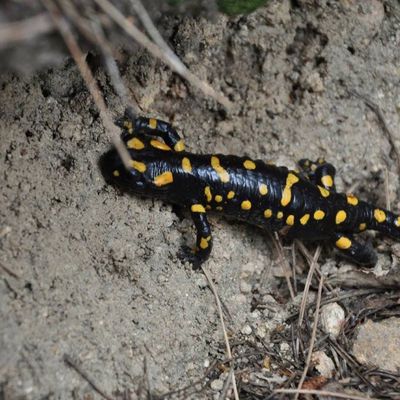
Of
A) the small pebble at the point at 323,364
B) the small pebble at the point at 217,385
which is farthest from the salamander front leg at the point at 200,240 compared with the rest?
the small pebble at the point at 323,364

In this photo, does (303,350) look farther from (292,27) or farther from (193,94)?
(292,27)

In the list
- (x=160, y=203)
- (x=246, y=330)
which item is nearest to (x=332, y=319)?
(x=246, y=330)

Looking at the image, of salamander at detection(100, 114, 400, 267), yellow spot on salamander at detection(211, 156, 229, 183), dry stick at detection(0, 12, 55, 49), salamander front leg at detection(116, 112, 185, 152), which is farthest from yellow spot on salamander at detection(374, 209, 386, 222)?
dry stick at detection(0, 12, 55, 49)

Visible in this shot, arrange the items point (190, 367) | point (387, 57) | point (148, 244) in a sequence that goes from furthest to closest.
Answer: point (387, 57) → point (148, 244) → point (190, 367)

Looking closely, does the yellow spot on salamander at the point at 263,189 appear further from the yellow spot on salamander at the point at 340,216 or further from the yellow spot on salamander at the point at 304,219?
the yellow spot on salamander at the point at 340,216

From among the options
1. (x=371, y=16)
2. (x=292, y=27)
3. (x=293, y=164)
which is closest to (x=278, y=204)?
(x=293, y=164)
